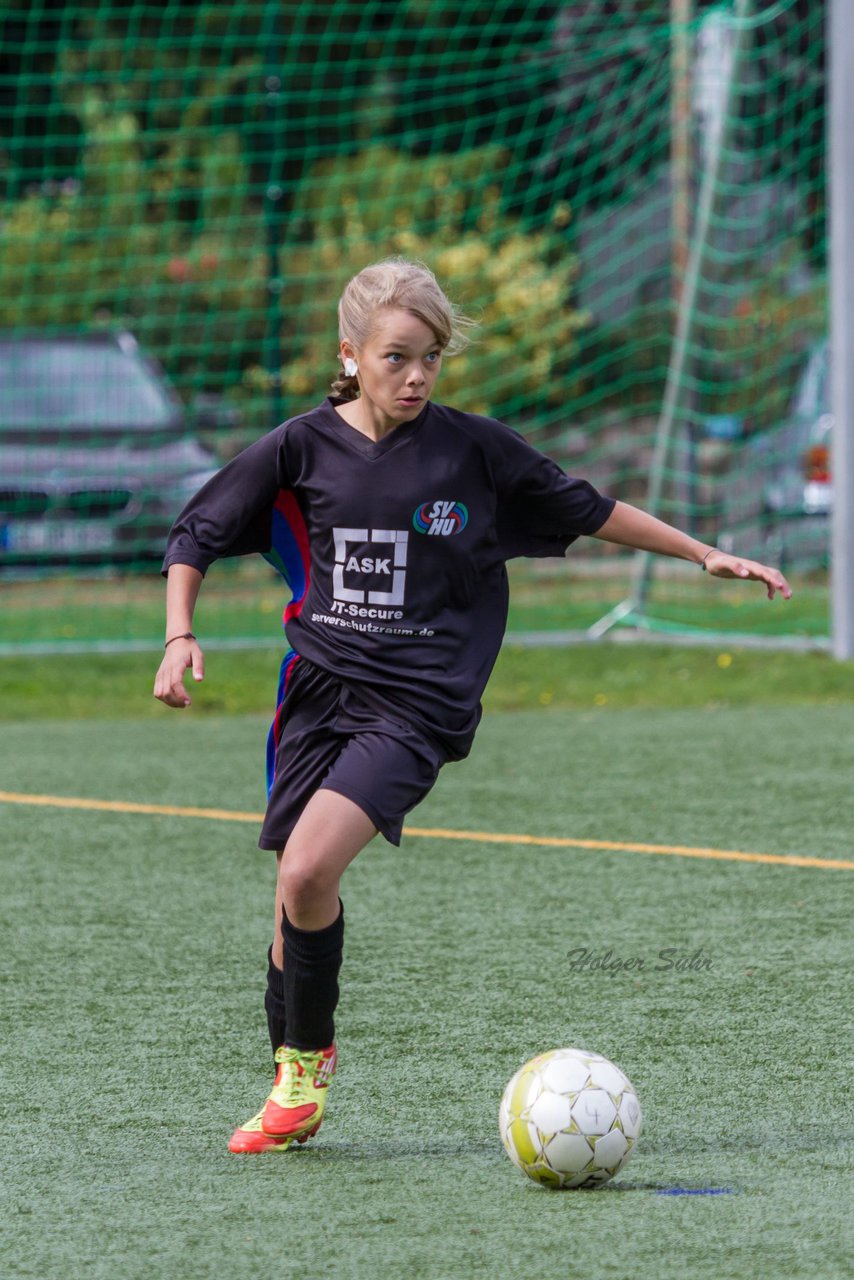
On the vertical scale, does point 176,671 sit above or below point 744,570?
below

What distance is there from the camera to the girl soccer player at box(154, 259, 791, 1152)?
326cm

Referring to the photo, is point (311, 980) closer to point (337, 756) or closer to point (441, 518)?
point (337, 756)

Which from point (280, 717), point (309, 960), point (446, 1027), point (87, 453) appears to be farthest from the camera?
point (87, 453)

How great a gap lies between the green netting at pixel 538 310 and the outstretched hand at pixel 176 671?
6284 mm

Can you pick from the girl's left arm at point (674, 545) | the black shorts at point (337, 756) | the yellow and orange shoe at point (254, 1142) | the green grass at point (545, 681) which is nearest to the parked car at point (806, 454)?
the green grass at point (545, 681)

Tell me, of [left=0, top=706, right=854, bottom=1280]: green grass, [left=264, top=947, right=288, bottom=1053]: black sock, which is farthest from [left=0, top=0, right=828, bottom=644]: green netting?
[left=264, top=947, right=288, bottom=1053]: black sock

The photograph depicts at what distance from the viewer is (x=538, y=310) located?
491 inches

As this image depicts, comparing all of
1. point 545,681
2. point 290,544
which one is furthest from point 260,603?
point 290,544

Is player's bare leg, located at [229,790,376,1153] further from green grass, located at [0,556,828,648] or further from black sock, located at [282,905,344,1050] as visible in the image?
green grass, located at [0,556,828,648]

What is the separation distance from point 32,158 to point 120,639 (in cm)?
1023

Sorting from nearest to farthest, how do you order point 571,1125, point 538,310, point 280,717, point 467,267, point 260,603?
point 571,1125 < point 280,717 < point 260,603 < point 538,310 < point 467,267

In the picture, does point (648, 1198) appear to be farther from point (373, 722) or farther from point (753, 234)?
point (753, 234)

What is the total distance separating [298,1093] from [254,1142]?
106mm

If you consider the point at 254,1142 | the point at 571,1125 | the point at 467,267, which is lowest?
the point at 254,1142
